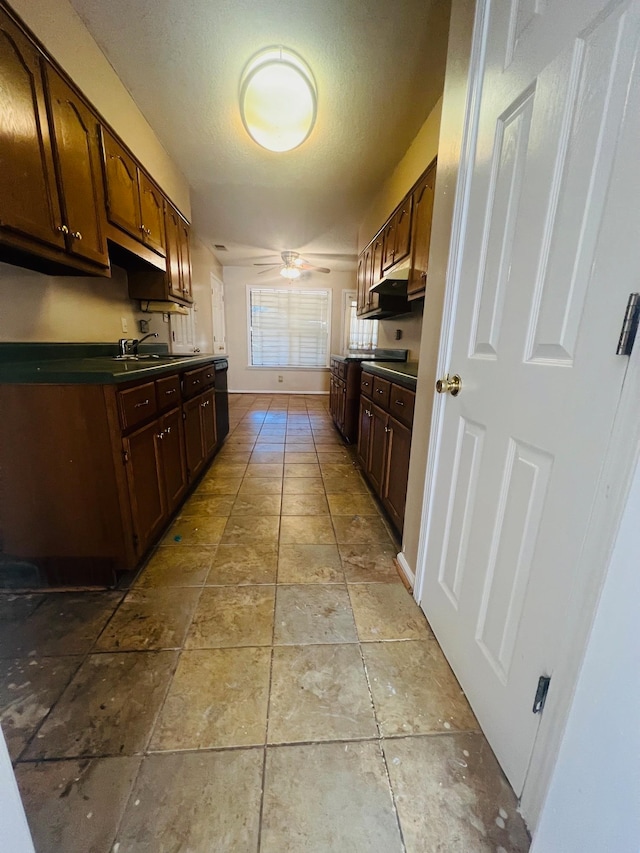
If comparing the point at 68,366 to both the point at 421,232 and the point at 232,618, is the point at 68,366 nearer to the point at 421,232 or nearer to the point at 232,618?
the point at 232,618

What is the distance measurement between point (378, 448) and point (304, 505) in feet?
2.11

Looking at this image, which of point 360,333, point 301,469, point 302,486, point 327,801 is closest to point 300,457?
point 301,469

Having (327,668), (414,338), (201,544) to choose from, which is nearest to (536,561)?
(327,668)

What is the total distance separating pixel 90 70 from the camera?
1632 millimetres

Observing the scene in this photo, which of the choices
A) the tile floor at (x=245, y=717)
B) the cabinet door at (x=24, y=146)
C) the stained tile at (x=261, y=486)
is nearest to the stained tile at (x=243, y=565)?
the tile floor at (x=245, y=717)

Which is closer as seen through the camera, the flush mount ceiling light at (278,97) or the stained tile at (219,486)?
the flush mount ceiling light at (278,97)

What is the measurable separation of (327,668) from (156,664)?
586 mm

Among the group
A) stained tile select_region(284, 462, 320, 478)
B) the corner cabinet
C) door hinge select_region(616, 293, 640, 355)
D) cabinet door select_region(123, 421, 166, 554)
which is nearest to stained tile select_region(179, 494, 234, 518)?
cabinet door select_region(123, 421, 166, 554)

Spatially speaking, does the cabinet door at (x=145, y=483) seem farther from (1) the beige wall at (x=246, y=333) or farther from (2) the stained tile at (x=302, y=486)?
(1) the beige wall at (x=246, y=333)

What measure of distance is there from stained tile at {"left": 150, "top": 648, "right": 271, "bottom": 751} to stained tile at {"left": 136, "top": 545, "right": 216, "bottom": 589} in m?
0.41

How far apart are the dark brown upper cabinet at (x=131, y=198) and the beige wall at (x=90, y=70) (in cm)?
13

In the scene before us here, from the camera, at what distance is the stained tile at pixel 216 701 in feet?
2.94

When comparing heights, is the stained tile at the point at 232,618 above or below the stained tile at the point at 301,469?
below

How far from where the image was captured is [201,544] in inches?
69.4
